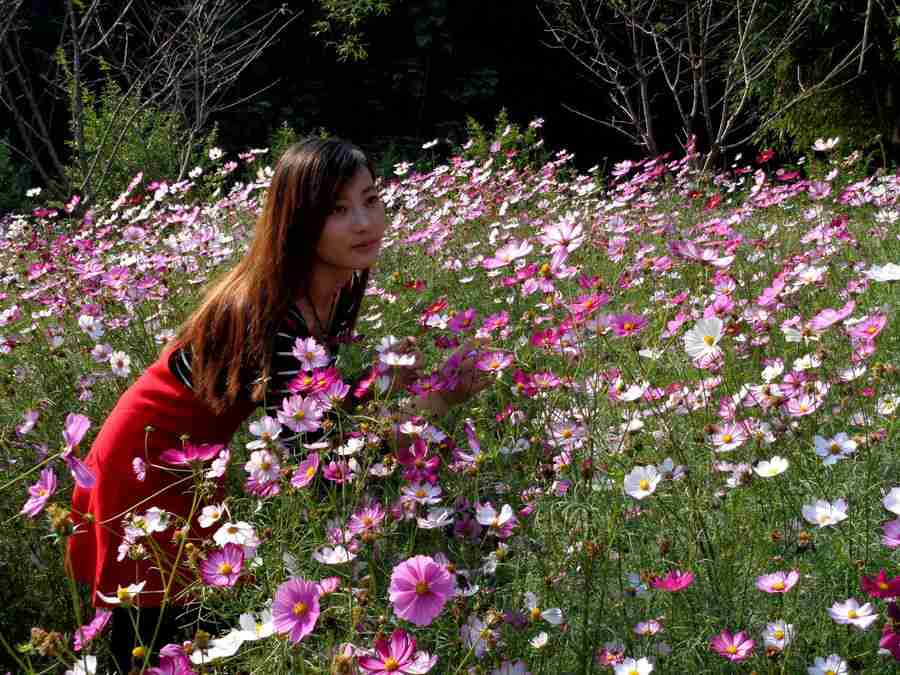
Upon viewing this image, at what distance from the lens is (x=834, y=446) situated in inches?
63.5

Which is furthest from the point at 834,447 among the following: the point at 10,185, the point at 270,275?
the point at 10,185

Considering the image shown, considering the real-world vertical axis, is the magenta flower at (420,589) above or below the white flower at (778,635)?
above

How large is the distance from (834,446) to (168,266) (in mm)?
2116

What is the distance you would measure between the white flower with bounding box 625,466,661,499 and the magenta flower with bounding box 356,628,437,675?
495 mm

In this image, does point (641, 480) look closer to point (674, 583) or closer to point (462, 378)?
point (674, 583)

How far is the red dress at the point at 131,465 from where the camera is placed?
5.77ft

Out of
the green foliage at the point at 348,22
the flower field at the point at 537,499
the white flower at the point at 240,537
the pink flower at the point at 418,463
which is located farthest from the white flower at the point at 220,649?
the green foliage at the point at 348,22

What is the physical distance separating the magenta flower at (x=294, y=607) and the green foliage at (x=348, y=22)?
8748mm

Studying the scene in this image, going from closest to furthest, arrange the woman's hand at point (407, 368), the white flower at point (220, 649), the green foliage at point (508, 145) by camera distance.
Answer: the white flower at point (220, 649), the woman's hand at point (407, 368), the green foliage at point (508, 145)

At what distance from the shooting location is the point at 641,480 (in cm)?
147

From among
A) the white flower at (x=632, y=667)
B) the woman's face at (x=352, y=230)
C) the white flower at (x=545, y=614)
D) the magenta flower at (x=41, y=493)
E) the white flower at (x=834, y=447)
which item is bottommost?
the white flower at (x=834, y=447)

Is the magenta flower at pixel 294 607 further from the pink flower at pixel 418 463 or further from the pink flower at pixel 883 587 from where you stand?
the pink flower at pixel 883 587

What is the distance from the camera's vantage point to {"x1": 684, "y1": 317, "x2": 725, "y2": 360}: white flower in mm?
1590

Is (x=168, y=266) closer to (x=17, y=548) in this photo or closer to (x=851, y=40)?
(x=17, y=548)
